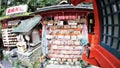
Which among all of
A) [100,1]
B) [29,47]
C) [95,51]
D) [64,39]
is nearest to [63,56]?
[64,39]

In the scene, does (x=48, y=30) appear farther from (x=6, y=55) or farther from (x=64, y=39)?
(x=6, y=55)

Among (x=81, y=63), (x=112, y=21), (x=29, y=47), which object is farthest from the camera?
(x=29, y=47)

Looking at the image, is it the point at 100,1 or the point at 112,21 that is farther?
the point at 100,1

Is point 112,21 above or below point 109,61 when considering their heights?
above

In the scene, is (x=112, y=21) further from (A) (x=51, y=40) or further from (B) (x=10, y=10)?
(B) (x=10, y=10)

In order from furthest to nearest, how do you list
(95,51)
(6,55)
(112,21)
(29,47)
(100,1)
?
(6,55) < (29,47) < (95,51) < (100,1) < (112,21)

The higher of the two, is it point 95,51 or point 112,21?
point 112,21

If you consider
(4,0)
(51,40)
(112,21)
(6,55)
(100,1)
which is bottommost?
(6,55)

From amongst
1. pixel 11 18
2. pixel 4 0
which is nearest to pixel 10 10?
pixel 11 18

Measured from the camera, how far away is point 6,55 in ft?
53.4

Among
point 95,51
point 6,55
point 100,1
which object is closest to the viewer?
point 100,1

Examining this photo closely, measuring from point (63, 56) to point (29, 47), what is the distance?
3.73 m

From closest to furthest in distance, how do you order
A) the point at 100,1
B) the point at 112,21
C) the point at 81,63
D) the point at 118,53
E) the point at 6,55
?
the point at 118,53, the point at 112,21, the point at 100,1, the point at 81,63, the point at 6,55

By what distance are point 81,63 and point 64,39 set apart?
4.82 feet
